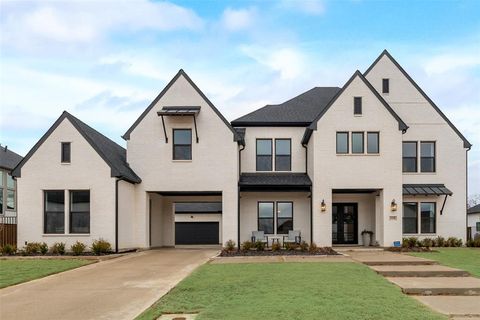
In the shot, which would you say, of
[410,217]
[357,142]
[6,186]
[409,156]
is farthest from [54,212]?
[409,156]

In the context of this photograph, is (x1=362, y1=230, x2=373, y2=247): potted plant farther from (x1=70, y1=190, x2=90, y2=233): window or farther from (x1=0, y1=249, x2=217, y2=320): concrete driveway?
(x1=70, y1=190, x2=90, y2=233): window

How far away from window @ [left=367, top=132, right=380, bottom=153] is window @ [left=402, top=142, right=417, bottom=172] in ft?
11.4

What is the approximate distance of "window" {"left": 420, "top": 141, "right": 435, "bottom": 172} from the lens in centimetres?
2691

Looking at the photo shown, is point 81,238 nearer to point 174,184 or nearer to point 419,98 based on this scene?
point 174,184

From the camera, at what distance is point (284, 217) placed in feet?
86.6

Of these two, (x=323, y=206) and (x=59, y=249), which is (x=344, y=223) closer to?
(x=323, y=206)

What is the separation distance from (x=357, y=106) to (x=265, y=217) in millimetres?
7779

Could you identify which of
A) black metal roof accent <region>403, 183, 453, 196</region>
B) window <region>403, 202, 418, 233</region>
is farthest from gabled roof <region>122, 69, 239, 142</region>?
window <region>403, 202, 418, 233</region>

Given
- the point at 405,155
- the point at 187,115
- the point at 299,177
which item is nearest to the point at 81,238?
the point at 187,115

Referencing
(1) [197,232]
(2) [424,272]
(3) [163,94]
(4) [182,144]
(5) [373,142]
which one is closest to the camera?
(2) [424,272]

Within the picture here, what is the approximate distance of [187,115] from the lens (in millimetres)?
24281

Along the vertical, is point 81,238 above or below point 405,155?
below

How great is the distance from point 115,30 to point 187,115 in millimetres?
9090

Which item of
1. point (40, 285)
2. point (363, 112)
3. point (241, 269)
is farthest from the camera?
point (363, 112)
